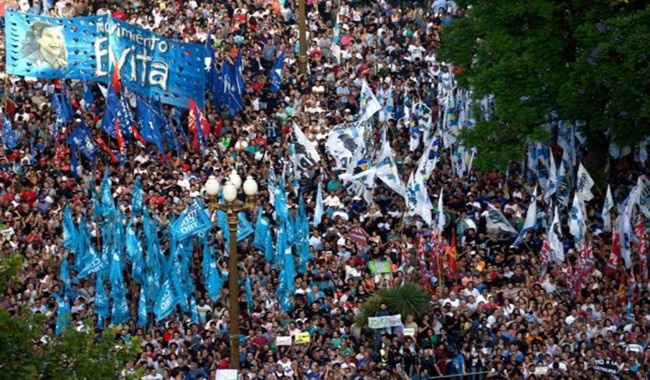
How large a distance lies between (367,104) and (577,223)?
751 centimetres

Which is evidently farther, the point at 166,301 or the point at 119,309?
the point at 119,309

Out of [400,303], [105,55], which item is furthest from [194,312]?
[105,55]

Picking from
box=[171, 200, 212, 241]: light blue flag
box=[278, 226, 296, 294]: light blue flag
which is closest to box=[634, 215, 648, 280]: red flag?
box=[278, 226, 296, 294]: light blue flag

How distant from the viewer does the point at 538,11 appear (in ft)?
156

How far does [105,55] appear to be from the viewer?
5125 centimetres

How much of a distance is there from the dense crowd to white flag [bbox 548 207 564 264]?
0.61 ft

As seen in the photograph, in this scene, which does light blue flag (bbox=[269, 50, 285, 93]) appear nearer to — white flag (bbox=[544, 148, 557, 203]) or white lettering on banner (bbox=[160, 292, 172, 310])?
white flag (bbox=[544, 148, 557, 203])

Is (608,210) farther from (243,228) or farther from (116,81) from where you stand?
(116,81)

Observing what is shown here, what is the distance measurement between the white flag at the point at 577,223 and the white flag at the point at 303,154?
6640mm

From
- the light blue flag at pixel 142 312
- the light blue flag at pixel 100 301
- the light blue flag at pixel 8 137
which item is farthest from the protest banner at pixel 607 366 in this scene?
the light blue flag at pixel 8 137

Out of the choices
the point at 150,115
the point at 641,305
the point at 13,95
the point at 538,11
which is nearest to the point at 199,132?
the point at 150,115

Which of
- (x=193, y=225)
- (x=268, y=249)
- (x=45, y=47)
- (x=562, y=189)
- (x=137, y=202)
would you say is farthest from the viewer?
(x=45, y=47)

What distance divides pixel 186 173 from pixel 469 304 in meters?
8.93

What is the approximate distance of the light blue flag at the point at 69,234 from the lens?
43.8m
